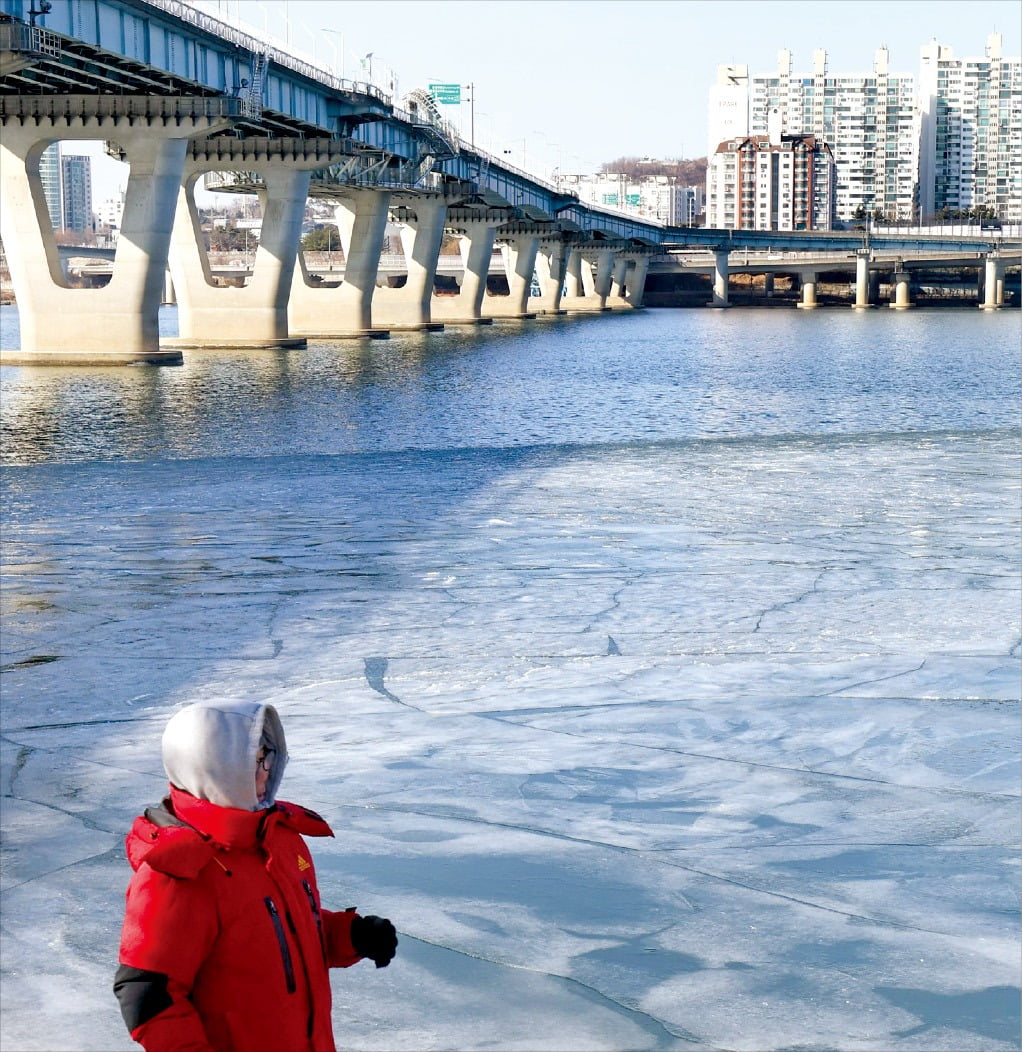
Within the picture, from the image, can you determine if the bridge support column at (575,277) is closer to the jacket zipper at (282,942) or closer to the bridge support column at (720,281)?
the bridge support column at (720,281)

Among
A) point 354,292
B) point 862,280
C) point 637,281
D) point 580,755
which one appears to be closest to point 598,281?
point 637,281

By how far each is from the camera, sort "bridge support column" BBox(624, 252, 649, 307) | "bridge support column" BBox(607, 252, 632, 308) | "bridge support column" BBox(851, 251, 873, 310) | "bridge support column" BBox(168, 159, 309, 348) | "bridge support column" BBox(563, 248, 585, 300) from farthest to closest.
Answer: "bridge support column" BBox(624, 252, 649, 307) < "bridge support column" BBox(607, 252, 632, 308) < "bridge support column" BBox(851, 251, 873, 310) < "bridge support column" BBox(563, 248, 585, 300) < "bridge support column" BBox(168, 159, 309, 348)

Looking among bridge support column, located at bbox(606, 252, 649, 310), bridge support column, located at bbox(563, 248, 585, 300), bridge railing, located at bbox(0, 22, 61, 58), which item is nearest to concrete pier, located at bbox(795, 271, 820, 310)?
bridge support column, located at bbox(606, 252, 649, 310)

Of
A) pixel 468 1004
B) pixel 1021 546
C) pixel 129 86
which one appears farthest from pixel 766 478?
pixel 129 86

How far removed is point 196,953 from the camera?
3270 mm

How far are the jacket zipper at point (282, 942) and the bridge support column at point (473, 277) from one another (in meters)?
105

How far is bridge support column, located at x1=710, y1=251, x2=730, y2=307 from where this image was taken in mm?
182250

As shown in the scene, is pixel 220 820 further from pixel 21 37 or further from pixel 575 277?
pixel 575 277

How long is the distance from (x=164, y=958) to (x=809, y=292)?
18782 centimetres

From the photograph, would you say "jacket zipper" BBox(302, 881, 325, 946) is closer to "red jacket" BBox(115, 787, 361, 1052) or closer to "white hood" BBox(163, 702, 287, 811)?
"red jacket" BBox(115, 787, 361, 1052)

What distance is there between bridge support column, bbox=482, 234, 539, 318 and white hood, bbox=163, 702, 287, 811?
120896mm

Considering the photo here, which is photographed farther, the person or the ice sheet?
the ice sheet

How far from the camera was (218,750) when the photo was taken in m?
3.23

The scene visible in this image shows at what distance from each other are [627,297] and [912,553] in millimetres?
174801
